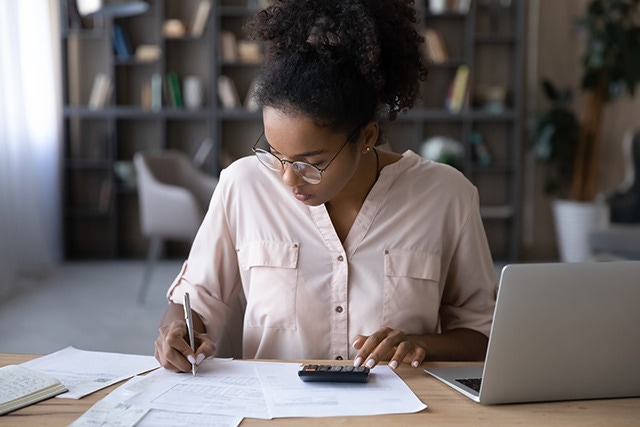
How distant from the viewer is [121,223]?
19.6 ft

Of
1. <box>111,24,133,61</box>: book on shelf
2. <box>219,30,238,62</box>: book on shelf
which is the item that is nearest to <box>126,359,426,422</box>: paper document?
<box>219,30,238,62</box>: book on shelf

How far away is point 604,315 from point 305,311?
619mm

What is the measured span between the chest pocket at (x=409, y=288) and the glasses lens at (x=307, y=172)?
0.25m

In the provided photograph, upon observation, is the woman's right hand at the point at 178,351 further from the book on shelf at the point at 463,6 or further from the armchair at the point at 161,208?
the book on shelf at the point at 463,6

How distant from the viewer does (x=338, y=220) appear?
61.6 inches

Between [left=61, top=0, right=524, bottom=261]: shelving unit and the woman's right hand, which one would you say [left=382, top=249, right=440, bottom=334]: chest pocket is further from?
[left=61, top=0, right=524, bottom=261]: shelving unit

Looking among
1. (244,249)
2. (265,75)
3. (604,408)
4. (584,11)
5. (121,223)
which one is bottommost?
(121,223)

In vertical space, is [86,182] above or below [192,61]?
below

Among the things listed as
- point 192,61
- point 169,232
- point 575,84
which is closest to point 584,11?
point 575,84

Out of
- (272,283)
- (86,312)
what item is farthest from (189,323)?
(86,312)

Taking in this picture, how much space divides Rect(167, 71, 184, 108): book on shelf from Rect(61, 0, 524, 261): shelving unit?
0.07 m

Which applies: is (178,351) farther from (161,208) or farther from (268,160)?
(161,208)

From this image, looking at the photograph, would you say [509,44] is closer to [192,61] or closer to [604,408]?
[192,61]

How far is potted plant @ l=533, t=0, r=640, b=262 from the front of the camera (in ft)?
16.6
